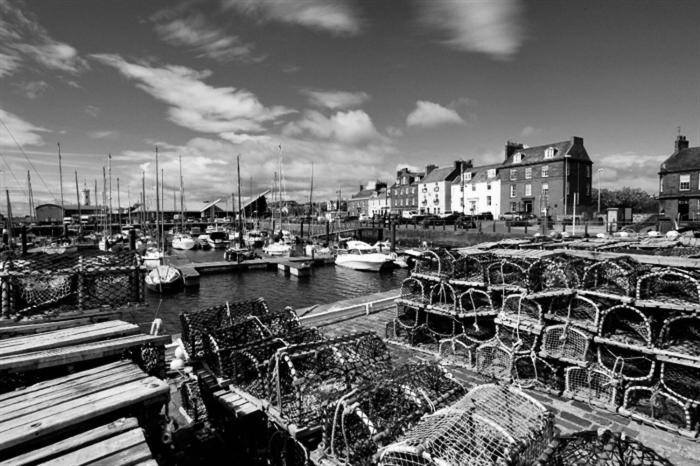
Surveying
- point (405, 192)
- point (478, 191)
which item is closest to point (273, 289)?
point (478, 191)

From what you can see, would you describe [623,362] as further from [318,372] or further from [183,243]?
[183,243]

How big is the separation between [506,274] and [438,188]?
59323 millimetres

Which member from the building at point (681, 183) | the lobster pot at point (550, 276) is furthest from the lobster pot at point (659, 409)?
the building at point (681, 183)

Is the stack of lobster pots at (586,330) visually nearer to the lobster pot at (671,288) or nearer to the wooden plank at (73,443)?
the lobster pot at (671,288)

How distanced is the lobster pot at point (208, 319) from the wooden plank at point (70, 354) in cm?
196

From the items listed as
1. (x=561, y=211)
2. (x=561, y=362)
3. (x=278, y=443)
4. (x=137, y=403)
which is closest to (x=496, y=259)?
(x=561, y=362)

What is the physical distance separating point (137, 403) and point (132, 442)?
594 mm

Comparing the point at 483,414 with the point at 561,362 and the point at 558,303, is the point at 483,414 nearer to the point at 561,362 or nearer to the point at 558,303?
the point at 561,362

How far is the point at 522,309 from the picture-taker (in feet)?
24.1

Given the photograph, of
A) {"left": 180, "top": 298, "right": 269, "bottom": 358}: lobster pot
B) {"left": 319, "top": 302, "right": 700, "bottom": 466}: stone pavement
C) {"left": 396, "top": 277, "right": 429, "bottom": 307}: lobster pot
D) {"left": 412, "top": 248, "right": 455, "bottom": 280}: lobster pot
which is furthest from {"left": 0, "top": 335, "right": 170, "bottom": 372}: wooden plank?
{"left": 412, "top": 248, "right": 455, "bottom": 280}: lobster pot

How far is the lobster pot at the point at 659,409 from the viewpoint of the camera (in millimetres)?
5074

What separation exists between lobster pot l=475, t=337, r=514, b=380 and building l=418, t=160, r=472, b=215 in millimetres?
58586

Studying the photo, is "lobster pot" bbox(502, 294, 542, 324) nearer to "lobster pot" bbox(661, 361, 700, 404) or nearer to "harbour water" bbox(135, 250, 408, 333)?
"lobster pot" bbox(661, 361, 700, 404)

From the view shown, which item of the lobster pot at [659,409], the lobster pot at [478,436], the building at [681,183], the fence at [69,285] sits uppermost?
the building at [681,183]
